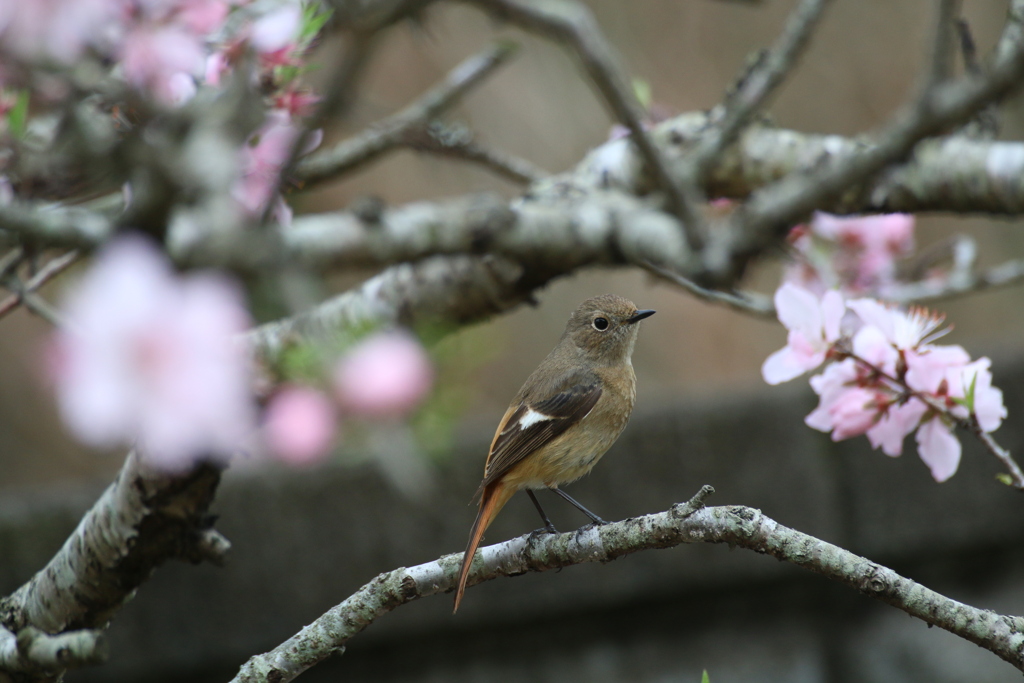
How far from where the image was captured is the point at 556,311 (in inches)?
279

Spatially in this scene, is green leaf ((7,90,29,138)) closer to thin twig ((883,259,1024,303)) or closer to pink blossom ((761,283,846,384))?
pink blossom ((761,283,846,384))

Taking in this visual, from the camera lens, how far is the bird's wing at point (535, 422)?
78.2 inches

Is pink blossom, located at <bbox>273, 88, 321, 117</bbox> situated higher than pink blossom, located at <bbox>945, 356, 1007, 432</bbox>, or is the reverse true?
pink blossom, located at <bbox>945, 356, 1007, 432</bbox>

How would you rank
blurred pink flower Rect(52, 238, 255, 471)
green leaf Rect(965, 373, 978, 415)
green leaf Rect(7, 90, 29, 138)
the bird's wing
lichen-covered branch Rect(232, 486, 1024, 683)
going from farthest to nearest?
the bird's wing
green leaf Rect(7, 90, 29, 138)
green leaf Rect(965, 373, 978, 415)
lichen-covered branch Rect(232, 486, 1024, 683)
blurred pink flower Rect(52, 238, 255, 471)

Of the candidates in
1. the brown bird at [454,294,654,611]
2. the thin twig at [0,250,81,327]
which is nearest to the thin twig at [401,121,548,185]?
the brown bird at [454,294,654,611]

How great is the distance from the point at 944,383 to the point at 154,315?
4.25 feet

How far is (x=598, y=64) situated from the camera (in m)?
1.61

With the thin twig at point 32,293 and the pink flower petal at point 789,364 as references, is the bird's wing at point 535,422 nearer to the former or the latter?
the pink flower petal at point 789,364

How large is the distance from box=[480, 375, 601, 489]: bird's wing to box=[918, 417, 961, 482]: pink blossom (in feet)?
2.29

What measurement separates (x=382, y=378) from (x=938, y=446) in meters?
0.99

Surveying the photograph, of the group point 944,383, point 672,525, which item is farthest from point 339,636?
point 944,383

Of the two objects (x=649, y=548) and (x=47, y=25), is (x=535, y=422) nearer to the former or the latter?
(x=649, y=548)

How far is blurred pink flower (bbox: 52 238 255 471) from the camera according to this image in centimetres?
111

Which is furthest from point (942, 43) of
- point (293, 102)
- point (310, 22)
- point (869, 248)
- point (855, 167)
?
point (869, 248)
